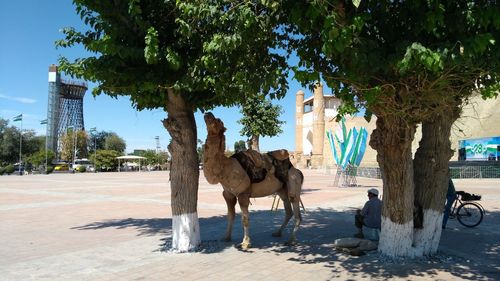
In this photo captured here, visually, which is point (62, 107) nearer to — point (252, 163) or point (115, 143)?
point (115, 143)

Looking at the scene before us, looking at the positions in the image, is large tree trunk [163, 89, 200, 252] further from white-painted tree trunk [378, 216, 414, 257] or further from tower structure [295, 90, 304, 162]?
tower structure [295, 90, 304, 162]

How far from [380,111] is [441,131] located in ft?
4.65

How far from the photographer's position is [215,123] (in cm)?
715

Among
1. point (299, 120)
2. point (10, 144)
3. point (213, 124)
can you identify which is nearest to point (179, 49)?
point (213, 124)

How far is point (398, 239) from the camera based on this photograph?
269 inches

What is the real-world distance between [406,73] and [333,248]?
3621 mm

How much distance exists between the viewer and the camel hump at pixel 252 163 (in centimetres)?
783

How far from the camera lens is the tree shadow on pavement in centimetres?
632

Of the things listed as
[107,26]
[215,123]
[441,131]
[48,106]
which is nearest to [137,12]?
[107,26]

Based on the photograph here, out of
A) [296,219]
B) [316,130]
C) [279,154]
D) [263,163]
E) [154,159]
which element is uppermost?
[316,130]

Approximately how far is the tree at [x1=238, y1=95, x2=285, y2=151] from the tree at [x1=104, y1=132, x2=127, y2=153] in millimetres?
82158

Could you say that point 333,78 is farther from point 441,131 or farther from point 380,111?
point 441,131

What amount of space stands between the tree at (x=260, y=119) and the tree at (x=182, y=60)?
9.35 metres

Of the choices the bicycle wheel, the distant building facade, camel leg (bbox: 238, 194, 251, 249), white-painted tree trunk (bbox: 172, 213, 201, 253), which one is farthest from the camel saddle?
the distant building facade
